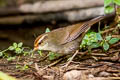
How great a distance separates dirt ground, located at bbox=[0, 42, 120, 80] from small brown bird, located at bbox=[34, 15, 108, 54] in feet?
0.73

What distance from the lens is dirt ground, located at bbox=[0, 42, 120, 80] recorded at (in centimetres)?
400

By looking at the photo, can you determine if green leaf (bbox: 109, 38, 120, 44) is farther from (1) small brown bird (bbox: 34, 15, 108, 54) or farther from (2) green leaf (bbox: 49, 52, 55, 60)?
(2) green leaf (bbox: 49, 52, 55, 60)

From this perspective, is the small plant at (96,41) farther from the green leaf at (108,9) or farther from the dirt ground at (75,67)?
the green leaf at (108,9)

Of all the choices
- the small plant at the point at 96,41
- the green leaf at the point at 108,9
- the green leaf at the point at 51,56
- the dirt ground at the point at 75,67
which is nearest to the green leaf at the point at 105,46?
the small plant at the point at 96,41

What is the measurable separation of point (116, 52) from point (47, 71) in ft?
3.87

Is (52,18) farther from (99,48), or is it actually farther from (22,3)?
(99,48)

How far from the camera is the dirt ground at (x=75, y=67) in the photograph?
4.00 m

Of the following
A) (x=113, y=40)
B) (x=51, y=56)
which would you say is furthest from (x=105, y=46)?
(x=51, y=56)

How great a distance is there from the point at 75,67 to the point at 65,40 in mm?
654

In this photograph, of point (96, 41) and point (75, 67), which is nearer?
point (75, 67)

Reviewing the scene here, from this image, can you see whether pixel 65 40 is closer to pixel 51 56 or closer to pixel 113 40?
pixel 51 56

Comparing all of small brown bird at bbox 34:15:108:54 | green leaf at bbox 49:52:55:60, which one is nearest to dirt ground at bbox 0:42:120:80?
green leaf at bbox 49:52:55:60

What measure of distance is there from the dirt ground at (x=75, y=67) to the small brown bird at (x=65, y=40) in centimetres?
22

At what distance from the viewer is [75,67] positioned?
426 centimetres
